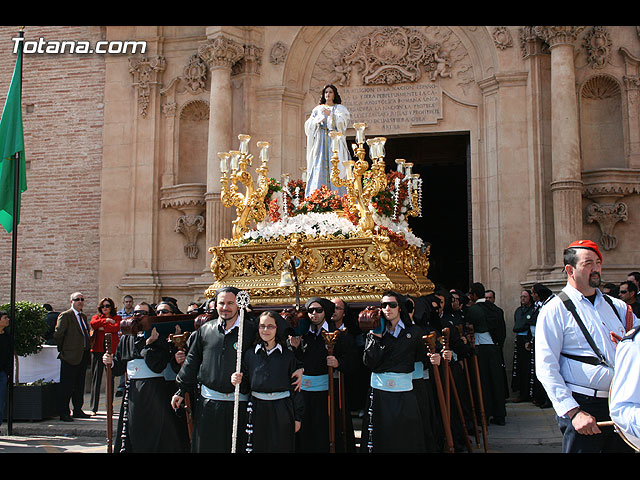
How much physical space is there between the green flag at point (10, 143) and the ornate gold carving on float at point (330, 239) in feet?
12.8

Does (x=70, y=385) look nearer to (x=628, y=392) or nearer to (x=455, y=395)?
(x=455, y=395)

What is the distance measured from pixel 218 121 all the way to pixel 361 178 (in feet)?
18.8

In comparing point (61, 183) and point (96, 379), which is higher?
point (61, 183)

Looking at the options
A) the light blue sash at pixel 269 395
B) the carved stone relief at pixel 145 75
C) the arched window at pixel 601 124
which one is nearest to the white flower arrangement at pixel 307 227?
the light blue sash at pixel 269 395

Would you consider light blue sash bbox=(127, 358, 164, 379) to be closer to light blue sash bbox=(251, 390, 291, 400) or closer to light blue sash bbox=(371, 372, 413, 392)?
light blue sash bbox=(251, 390, 291, 400)

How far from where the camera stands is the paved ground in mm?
8656

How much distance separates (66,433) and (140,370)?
3.46 m

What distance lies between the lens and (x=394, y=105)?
49.1 ft

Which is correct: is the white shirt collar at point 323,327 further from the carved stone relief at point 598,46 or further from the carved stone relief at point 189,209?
the carved stone relief at point 598,46

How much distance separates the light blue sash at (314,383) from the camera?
7.51 metres

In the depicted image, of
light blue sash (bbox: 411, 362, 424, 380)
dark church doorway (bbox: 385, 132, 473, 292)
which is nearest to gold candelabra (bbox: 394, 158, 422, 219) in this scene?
light blue sash (bbox: 411, 362, 424, 380)

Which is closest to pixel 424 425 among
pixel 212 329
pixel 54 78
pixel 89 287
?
pixel 212 329

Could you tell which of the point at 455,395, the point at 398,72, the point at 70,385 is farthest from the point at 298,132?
the point at 455,395

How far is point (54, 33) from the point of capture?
1733 cm
